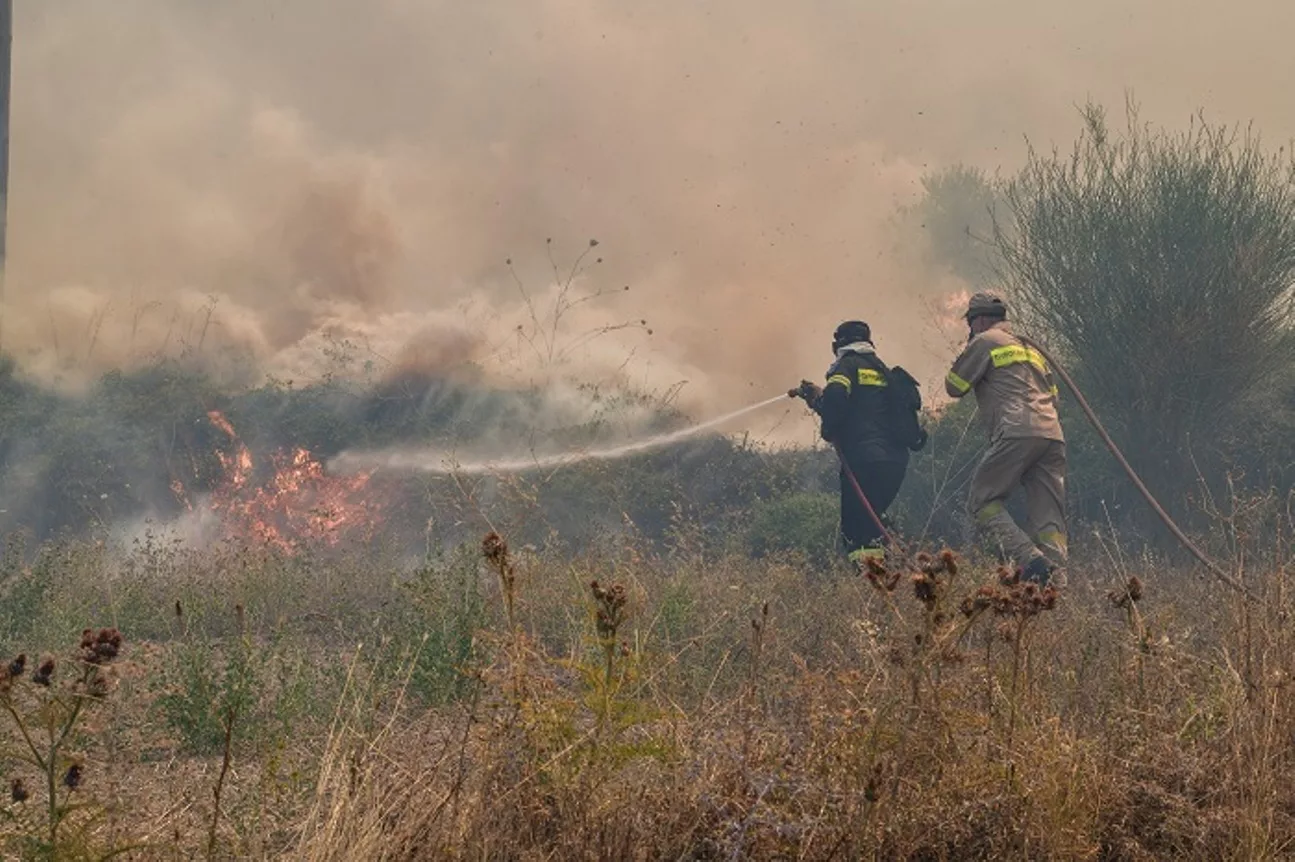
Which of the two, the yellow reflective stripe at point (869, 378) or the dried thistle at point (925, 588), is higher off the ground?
the yellow reflective stripe at point (869, 378)

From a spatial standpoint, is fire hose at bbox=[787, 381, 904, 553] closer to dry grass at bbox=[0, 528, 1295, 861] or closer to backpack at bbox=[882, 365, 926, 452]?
backpack at bbox=[882, 365, 926, 452]

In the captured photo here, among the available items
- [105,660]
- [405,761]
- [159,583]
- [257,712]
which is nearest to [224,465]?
[159,583]

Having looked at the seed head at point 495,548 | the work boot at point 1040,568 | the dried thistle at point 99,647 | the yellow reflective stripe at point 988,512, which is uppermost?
the yellow reflective stripe at point 988,512

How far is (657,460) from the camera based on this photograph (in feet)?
41.7

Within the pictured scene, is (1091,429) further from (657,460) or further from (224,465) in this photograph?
(224,465)

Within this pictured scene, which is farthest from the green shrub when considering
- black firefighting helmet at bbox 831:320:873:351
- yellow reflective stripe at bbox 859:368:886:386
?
black firefighting helmet at bbox 831:320:873:351

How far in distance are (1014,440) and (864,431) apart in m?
1.48

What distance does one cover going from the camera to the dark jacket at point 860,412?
8.98m

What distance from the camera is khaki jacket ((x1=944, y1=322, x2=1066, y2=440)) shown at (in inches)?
305

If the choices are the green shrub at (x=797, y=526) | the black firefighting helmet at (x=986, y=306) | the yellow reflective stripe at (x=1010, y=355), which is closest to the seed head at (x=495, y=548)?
the yellow reflective stripe at (x=1010, y=355)

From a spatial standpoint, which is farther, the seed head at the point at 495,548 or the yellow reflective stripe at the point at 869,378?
the yellow reflective stripe at the point at 869,378

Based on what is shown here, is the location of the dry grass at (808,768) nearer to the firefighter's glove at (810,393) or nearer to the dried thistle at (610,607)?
the dried thistle at (610,607)

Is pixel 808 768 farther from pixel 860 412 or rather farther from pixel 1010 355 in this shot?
pixel 860 412

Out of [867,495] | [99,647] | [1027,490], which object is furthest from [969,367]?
[99,647]
